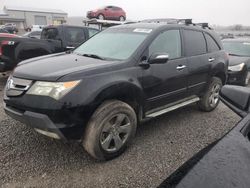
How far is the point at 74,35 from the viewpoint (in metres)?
8.01

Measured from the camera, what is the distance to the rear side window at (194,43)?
4.29 metres

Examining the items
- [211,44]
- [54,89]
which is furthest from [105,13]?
[54,89]

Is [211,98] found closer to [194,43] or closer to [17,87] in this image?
[194,43]

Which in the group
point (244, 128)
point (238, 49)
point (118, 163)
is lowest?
point (118, 163)

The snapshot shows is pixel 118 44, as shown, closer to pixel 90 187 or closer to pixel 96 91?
pixel 96 91

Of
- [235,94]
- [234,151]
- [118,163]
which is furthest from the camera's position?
[118,163]

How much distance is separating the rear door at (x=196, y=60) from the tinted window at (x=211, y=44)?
0.15 meters

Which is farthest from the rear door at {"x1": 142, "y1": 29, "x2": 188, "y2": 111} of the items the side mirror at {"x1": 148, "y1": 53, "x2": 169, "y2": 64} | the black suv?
the side mirror at {"x1": 148, "y1": 53, "x2": 169, "y2": 64}

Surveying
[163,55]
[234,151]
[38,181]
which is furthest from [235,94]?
[38,181]

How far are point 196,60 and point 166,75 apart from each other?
39.1 inches

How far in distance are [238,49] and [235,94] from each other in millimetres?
7085

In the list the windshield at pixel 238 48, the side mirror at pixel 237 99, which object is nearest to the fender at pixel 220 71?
the side mirror at pixel 237 99

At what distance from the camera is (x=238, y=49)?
8297 millimetres

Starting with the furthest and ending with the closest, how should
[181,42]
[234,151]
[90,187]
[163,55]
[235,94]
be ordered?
[181,42], [163,55], [90,187], [235,94], [234,151]
